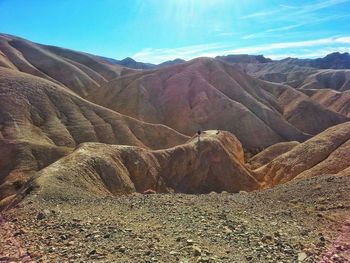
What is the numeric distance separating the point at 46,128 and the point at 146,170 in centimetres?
2828

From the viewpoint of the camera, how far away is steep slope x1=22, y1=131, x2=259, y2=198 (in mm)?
24925

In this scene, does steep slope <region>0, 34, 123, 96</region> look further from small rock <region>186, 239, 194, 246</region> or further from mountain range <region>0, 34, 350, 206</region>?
small rock <region>186, 239, 194, 246</region>

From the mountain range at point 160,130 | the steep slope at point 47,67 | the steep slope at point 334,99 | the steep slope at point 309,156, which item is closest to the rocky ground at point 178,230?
the mountain range at point 160,130

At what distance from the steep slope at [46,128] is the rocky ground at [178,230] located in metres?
32.5

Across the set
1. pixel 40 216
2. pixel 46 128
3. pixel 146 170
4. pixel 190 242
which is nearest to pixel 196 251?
pixel 190 242

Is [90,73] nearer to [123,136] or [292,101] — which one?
[292,101]

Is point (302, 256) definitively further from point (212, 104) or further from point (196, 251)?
point (212, 104)

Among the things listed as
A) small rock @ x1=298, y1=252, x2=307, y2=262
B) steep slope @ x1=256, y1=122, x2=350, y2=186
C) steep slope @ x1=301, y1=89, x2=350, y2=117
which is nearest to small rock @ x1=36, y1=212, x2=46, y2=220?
small rock @ x1=298, y1=252, x2=307, y2=262

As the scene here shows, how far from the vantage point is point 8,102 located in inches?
2485

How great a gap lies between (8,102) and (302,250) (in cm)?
5918

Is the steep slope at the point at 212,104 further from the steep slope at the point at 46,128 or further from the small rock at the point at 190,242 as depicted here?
the small rock at the point at 190,242

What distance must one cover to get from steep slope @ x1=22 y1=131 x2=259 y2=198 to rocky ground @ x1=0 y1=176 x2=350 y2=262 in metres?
4.64

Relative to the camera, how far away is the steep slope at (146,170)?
81.8 ft

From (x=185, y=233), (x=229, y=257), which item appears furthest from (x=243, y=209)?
(x=229, y=257)
